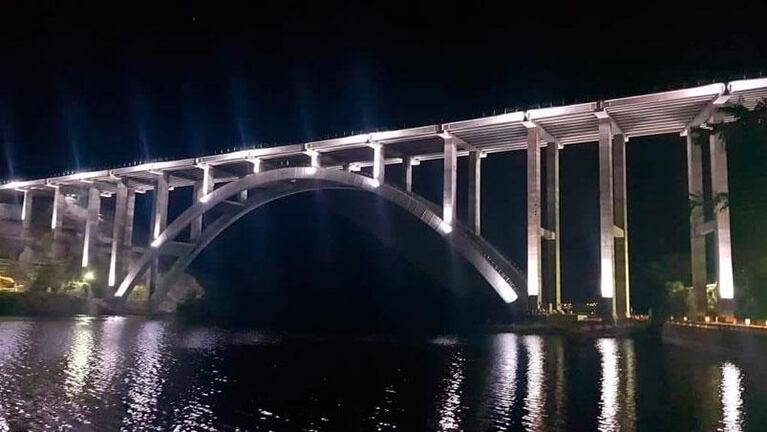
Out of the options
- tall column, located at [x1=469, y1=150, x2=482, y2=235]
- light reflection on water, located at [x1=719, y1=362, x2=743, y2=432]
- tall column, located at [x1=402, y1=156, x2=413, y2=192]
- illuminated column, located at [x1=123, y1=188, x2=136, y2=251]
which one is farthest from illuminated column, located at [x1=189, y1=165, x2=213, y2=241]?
light reflection on water, located at [x1=719, y1=362, x2=743, y2=432]

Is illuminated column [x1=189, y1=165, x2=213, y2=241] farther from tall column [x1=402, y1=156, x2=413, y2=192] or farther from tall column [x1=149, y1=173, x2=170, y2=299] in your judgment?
tall column [x1=402, y1=156, x2=413, y2=192]

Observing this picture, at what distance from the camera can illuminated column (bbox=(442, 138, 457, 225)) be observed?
53.4m

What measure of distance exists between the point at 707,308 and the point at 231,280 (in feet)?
226

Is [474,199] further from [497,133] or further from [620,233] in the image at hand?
[620,233]

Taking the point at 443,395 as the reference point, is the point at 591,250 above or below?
above

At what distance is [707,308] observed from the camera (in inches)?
1682

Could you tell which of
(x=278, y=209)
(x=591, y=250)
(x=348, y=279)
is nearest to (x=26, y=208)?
(x=278, y=209)

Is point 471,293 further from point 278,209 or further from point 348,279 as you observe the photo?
point 278,209

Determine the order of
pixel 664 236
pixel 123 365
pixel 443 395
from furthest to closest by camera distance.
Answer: pixel 664 236 < pixel 123 365 < pixel 443 395

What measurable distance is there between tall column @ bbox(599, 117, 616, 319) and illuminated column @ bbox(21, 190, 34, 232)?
68631 millimetres

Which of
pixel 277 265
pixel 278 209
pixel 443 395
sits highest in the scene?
pixel 278 209

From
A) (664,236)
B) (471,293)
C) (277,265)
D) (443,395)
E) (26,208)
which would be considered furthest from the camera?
(277,265)

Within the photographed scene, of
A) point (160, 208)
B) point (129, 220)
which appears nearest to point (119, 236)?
point (129, 220)

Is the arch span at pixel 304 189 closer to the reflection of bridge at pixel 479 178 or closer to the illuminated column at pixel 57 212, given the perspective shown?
the reflection of bridge at pixel 479 178
